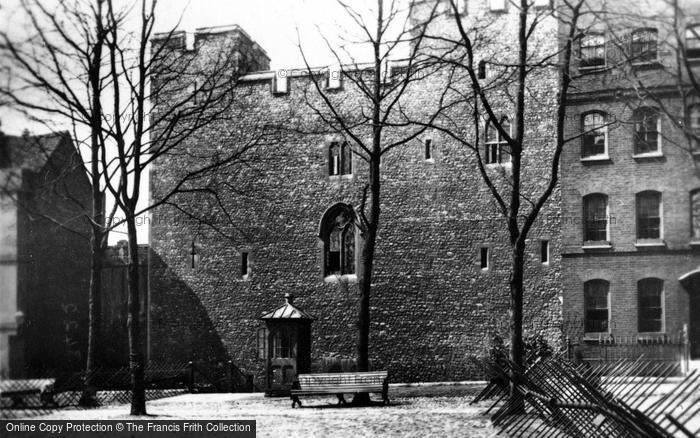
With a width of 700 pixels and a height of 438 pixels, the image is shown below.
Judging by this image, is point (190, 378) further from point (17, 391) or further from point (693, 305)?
point (693, 305)

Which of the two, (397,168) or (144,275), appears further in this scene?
(144,275)

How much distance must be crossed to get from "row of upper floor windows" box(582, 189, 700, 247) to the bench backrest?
267 inches

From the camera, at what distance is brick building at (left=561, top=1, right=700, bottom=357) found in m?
14.3

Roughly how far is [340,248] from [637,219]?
9.75 metres

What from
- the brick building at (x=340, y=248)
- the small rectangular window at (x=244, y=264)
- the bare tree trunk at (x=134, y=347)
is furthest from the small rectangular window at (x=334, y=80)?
the bare tree trunk at (x=134, y=347)

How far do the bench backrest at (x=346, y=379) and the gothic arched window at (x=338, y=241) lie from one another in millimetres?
10271

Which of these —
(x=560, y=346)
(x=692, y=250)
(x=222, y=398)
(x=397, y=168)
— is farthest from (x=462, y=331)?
(x=692, y=250)

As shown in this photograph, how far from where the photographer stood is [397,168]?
26.3m

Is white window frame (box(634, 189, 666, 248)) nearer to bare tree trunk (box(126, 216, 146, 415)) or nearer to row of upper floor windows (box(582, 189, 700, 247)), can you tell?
row of upper floor windows (box(582, 189, 700, 247))

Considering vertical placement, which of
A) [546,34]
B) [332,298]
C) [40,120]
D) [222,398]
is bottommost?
[222,398]

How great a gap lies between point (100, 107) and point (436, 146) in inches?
485

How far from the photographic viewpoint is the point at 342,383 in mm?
16406

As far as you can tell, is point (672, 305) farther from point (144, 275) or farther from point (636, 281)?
point (144, 275)

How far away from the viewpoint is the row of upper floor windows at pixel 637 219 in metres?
20.0
